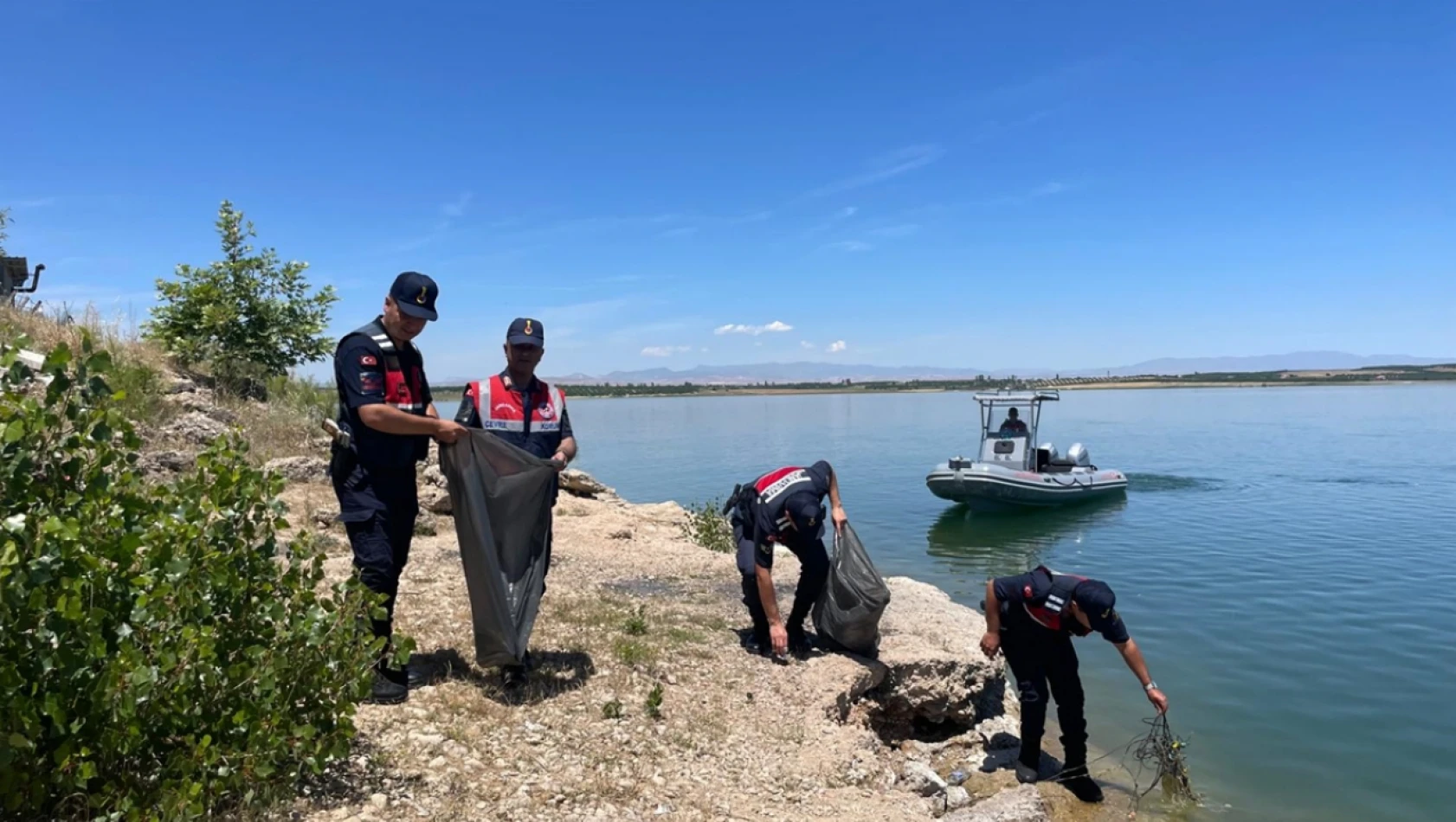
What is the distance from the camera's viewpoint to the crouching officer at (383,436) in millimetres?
4121

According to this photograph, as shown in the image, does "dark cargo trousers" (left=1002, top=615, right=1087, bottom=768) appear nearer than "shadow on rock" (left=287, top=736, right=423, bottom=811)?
No

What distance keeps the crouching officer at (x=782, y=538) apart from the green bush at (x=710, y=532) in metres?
4.75

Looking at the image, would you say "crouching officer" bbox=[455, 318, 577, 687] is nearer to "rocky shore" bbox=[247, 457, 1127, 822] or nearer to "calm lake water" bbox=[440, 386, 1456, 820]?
"rocky shore" bbox=[247, 457, 1127, 822]

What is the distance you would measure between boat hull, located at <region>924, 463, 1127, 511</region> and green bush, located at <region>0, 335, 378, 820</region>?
17462 millimetres

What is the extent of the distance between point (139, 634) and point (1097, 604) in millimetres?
4832

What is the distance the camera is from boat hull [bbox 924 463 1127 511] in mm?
19219

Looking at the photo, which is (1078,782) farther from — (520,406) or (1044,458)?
(1044,458)

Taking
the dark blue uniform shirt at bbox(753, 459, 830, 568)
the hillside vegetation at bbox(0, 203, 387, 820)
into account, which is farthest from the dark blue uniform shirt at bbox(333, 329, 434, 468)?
the dark blue uniform shirt at bbox(753, 459, 830, 568)

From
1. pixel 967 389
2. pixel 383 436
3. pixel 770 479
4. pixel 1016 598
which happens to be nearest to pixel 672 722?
pixel 770 479

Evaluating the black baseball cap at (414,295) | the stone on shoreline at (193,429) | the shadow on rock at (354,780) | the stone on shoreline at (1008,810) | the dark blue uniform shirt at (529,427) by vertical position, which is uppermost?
the black baseball cap at (414,295)

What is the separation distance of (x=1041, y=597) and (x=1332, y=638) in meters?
6.83

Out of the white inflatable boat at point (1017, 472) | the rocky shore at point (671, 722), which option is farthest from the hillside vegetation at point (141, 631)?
the white inflatable boat at point (1017, 472)

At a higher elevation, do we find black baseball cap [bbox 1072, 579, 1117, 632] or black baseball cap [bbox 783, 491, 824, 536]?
black baseball cap [bbox 783, 491, 824, 536]

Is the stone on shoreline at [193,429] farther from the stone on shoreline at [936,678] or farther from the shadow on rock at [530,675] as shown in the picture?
the stone on shoreline at [936,678]
